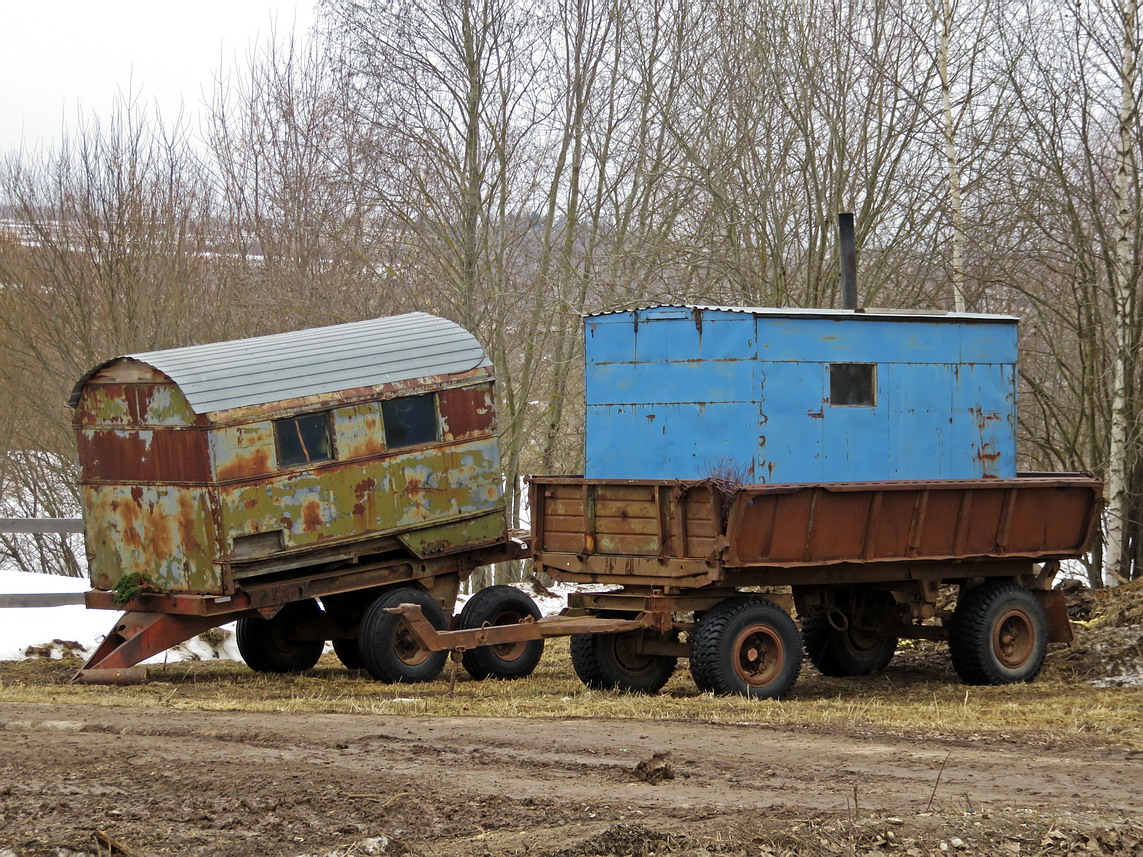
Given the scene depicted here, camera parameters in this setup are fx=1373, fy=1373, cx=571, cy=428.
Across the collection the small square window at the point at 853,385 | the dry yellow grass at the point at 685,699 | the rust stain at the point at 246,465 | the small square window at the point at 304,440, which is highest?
the small square window at the point at 853,385

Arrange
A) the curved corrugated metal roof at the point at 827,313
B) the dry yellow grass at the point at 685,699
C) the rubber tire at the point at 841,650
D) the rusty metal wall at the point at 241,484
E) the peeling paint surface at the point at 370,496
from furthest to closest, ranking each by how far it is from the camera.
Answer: the rubber tire at the point at 841,650 → the peeling paint surface at the point at 370,496 → the rusty metal wall at the point at 241,484 → the curved corrugated metal roof at the point at 827,313 → the dry yellow grass at the point at 685,699

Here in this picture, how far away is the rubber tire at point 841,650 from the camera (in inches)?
541

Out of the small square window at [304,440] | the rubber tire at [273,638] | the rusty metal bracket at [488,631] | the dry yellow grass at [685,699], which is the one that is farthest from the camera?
the rubber tire at [273,638]

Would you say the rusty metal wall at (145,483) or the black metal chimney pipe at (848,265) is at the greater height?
the black metal chimney pipe at (848,265)

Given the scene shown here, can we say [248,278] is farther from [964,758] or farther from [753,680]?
[964,758]

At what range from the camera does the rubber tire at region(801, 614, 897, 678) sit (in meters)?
13.7

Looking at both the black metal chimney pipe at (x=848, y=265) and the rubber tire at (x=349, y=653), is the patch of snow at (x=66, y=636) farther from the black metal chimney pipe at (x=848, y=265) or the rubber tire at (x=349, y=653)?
the black metal chimney pipe at (x=848, y=265)

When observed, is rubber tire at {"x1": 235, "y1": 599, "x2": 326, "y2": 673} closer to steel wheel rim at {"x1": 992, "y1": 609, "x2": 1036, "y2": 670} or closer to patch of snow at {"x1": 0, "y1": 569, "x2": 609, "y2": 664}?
patch of snow at {"x1": 0, "y1": 569, "x2": 609, "y2": 664}

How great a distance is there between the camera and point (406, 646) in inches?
515

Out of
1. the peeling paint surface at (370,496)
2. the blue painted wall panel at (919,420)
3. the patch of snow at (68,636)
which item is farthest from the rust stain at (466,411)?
the blue painted wall panel at (919,420)

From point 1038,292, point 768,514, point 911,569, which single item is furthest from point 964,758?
point 1038,292

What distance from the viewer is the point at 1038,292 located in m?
23.0

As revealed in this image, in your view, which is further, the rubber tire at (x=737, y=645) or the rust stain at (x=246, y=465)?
the rust stain at (x=246, y=465)

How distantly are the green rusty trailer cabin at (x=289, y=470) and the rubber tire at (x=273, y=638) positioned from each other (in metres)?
0.39
